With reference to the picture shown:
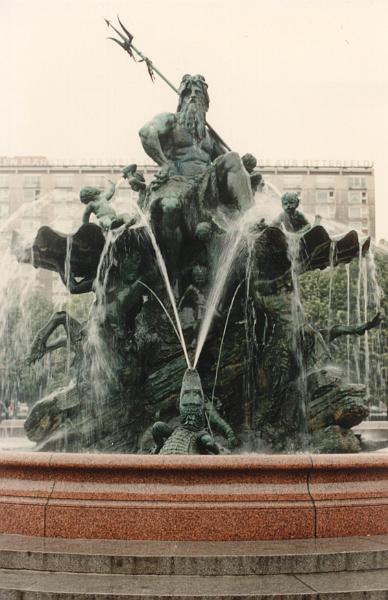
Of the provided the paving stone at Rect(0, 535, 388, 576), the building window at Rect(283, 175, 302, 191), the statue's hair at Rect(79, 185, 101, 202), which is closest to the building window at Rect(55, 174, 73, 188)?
the building window at Rect(283, 175, 302, 191)

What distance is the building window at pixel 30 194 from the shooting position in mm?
42531

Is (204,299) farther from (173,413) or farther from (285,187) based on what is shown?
(285,187)

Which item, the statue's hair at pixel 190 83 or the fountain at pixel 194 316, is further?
the statue's hair at pixel 190 83

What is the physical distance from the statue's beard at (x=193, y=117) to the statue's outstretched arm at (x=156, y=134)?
160 millimetres

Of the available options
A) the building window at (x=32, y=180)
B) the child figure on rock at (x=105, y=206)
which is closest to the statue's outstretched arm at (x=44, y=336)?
the child figure on rock at (x=105, y=206)

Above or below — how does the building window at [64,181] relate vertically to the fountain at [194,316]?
above

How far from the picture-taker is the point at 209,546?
7320 millimetres

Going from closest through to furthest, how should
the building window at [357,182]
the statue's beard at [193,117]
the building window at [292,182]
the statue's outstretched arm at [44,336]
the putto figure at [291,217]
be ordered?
the putto figure at [291,217] → the statue's beard at [193,117] → the statue's outstretched arm at [44,336] → the building window at [292,182] → the building window at [357,182]

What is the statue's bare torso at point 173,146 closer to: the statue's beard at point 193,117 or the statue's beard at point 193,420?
the statue's beard at point 193,117

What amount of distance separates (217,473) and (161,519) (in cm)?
64

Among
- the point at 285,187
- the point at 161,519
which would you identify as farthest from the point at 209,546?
the point at 285,187

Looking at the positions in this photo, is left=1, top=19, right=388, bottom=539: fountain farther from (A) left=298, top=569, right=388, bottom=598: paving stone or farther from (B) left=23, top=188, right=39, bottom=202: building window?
(B) left=23, top=188, right=39, bottom=202: building window

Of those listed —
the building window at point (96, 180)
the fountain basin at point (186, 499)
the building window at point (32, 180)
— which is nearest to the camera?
the fountain basin at point (186, 499)

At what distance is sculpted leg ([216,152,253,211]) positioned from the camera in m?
11.5
